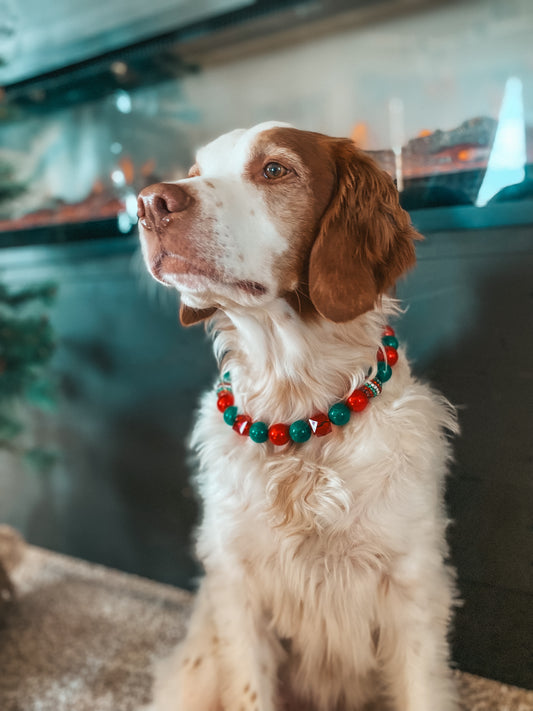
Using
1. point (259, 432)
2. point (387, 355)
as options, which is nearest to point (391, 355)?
point (387, 355)

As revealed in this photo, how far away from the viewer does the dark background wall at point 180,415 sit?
89cm

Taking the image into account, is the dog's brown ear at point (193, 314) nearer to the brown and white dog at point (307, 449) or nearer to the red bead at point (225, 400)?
the brown and white dog at point (307, 449)

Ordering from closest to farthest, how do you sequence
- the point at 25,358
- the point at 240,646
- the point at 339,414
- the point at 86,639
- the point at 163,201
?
the point at 163,201
the point at 339,414
the point at 240,646
the point at 86,639
the point at 25,358

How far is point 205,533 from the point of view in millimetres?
1021

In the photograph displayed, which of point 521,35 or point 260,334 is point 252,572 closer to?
point 260,334

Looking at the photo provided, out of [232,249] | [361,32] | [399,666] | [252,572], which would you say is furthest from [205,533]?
[361,32]

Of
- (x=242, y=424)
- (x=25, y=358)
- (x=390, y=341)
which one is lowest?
(x=25, y=358)

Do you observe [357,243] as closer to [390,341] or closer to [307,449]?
[390,341]

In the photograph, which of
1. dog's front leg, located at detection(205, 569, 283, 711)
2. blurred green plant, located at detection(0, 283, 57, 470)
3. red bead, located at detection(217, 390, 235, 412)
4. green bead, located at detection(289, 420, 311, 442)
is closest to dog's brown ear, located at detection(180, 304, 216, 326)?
red bead, located at detection(217, 390, 235, 412)

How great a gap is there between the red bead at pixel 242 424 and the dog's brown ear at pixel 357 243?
0.76ft

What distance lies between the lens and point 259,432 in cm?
90

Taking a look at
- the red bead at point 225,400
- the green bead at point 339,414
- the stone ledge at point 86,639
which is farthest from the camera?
the stone ledge at point 86,639

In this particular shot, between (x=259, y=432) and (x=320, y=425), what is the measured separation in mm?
96

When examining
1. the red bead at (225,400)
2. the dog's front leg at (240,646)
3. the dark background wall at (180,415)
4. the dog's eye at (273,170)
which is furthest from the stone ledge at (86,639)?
the dog's eye at (273,170)
